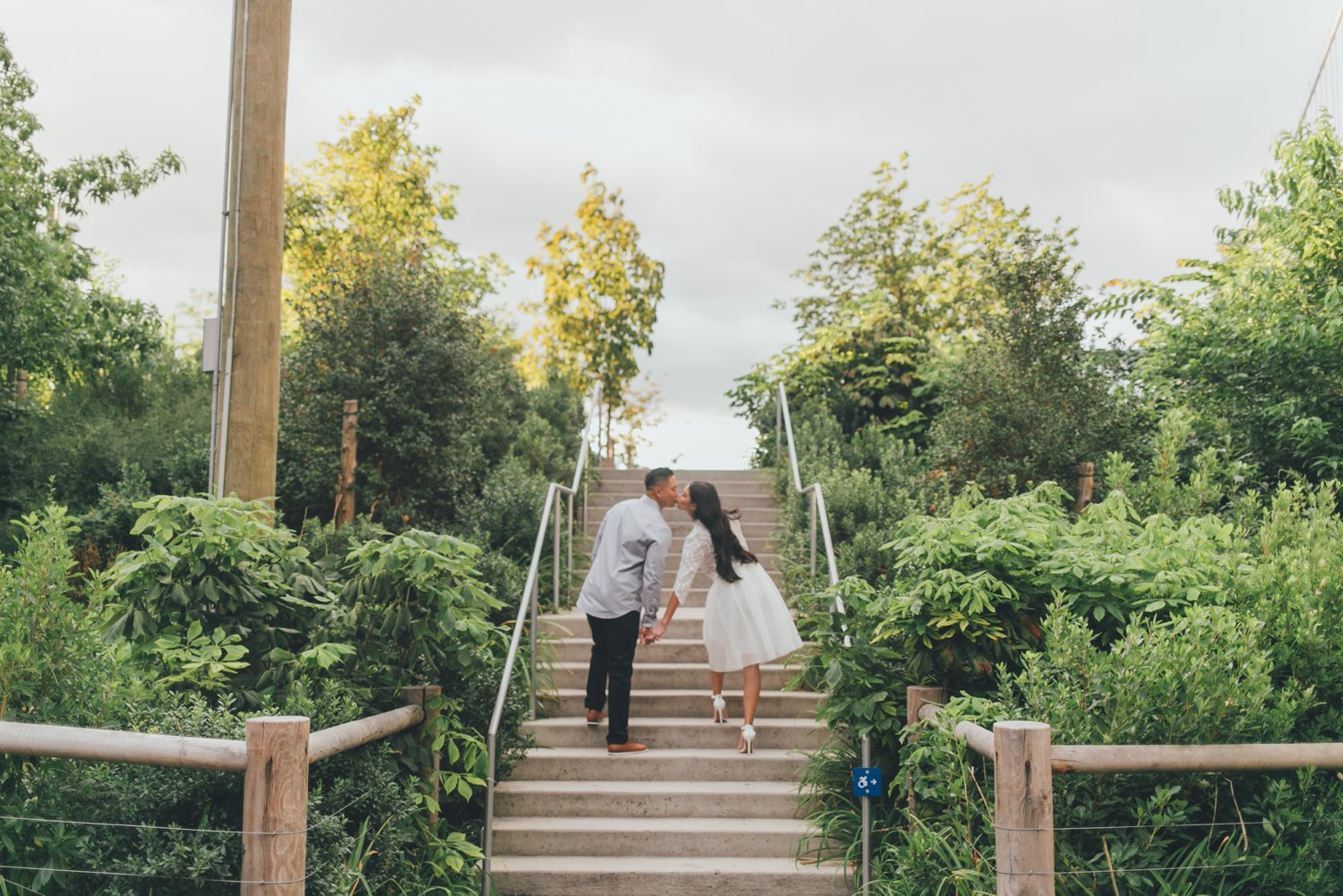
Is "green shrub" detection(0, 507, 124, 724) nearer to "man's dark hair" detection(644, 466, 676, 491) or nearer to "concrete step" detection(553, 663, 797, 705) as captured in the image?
"man's dark hair" detection(644, 466, 676, 491)

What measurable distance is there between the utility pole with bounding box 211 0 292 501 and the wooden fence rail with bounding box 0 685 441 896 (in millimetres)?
1953

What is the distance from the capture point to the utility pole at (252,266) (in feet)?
17.9

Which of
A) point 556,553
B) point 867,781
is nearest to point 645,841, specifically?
point 867,781

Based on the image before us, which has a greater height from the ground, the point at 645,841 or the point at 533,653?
the point at 533,653

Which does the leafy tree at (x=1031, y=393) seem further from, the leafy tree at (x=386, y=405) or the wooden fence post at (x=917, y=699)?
the wooden fence post at (x=917, y=699)

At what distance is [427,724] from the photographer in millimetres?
4852

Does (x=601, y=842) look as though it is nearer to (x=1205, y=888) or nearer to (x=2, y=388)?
(x=1205, y=888)

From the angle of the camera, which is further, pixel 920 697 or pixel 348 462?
pixel 348 462

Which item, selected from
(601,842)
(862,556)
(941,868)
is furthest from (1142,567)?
(862,556)

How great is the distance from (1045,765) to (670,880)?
2397 mm

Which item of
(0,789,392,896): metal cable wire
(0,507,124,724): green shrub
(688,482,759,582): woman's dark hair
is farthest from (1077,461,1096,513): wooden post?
(0,507,124,724): green shrub

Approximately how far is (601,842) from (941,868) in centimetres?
190

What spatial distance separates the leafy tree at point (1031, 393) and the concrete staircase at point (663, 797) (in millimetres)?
3959

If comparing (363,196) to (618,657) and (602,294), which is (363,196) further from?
(618,657)
